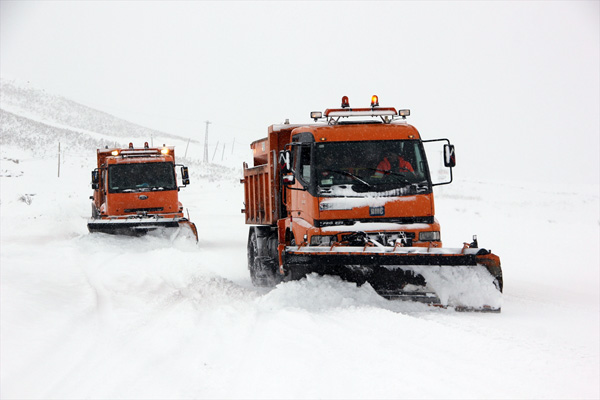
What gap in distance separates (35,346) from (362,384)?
9.48ft

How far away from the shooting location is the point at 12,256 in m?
11.8

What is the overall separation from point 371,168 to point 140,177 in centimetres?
1007

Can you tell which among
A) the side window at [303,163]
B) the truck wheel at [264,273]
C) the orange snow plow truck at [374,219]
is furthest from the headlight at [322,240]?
the truck wheel at [264,273]

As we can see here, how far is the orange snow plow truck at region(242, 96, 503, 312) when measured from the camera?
8.09 meters

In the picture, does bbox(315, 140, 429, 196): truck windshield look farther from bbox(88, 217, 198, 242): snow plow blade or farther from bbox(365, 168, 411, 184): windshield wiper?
bbox(88, 217, 198, 242): snow plow blade

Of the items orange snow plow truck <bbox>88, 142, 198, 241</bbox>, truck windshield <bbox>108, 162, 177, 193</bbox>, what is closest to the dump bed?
orange snow plow truck <bbox>88, 142, 198, 241</bbox>

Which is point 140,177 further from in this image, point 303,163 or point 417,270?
point 417,270

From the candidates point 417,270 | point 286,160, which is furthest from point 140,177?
point 417,270

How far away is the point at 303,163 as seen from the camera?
9.59 metres

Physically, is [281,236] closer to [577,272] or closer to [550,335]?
[550,335]

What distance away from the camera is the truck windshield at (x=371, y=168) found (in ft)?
29.7

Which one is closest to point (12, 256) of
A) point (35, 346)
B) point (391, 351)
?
point (35, 346)

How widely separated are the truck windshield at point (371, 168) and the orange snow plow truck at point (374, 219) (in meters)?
0.01

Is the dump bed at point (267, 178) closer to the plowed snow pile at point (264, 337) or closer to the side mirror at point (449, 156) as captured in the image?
the plowed snow pile at point (264, 337)
